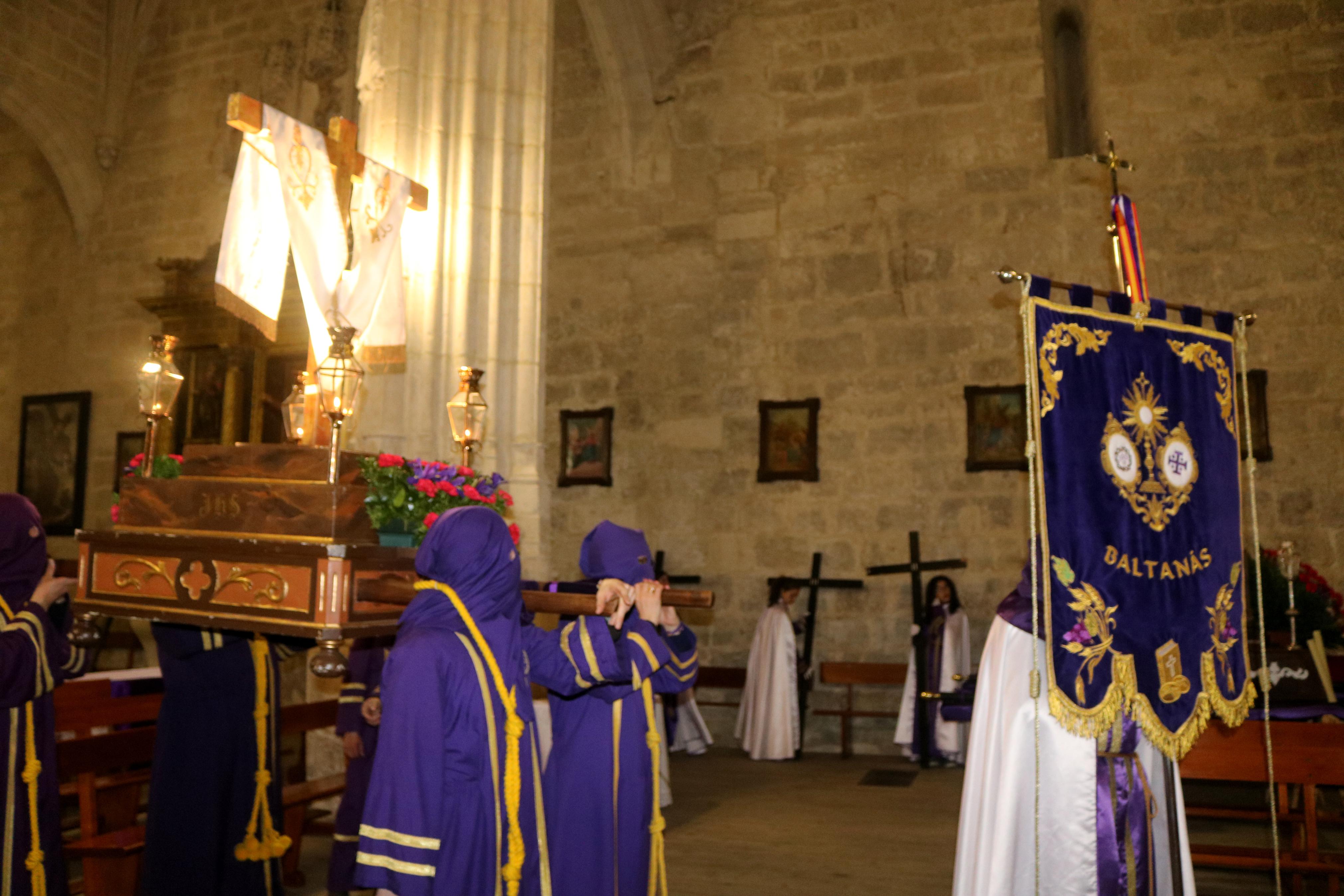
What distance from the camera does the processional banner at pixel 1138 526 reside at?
124 inches

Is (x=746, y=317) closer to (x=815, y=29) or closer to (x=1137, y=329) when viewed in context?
(x=815, y=29)

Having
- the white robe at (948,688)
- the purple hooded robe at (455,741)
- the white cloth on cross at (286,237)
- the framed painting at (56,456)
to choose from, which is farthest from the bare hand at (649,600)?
the framed painting at (56,456)

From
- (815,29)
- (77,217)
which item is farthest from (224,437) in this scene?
(815,29)

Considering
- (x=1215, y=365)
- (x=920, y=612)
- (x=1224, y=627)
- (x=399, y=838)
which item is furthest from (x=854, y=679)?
(x=399, y=838)

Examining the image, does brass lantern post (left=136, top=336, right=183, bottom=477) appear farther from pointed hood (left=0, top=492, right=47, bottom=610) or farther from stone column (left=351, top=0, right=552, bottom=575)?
stone column (left=351, top=0, right=552, bottom=575)

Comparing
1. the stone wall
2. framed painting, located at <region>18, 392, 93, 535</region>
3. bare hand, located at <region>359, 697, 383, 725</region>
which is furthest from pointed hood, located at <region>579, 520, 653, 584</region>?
framed painting, located at <region>18, 392, 93, 535</region>

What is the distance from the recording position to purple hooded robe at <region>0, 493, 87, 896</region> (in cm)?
339

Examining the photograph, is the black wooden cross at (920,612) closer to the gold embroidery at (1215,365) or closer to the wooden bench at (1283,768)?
the wooden bench at (1283,768)

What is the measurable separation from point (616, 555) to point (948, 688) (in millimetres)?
5940

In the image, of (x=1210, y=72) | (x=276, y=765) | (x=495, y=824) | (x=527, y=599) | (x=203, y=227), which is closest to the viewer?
(x=495, y=824)

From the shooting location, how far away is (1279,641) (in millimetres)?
6641

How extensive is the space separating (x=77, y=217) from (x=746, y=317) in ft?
27.0

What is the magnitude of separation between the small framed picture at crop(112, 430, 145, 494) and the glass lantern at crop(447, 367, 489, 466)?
9.25 m

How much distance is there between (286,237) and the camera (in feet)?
13.0
